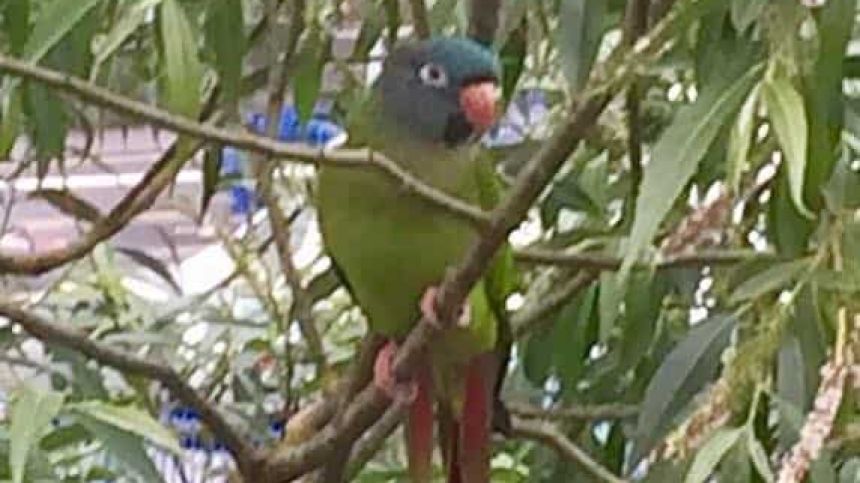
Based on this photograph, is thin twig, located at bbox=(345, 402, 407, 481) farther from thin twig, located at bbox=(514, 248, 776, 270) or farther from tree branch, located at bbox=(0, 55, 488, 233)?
tree branch, located at bbox=(0, 55, 488, 233)

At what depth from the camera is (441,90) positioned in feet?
3.49

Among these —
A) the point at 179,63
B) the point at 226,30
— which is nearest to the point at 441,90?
the point at 226,30

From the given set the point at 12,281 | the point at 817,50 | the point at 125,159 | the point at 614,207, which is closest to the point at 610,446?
the point at 614,207

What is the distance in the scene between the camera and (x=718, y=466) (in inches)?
28.1

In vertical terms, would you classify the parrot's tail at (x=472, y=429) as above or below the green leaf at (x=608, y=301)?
below

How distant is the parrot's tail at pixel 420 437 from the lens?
1007 millimetres

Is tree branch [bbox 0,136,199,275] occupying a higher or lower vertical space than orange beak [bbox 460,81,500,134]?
lower

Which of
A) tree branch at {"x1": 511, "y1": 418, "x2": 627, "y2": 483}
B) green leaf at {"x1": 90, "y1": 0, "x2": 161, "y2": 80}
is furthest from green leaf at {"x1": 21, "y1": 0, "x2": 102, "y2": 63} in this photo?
tree branch at {"x1": 511, "y1": 418, "x2": 627, "y2": 483}

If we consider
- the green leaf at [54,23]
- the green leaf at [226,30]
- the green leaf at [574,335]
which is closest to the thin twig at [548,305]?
the green leaf at [574,335]

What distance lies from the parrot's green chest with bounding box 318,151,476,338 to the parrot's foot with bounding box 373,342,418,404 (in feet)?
0.12

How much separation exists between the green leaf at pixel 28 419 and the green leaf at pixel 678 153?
0.87 ft

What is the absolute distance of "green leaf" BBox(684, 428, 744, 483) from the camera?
0.66m

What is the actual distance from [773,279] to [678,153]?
0.09 meters

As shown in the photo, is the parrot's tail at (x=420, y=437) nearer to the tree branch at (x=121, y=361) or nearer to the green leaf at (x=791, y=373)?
the tree branch at (x=121, y=361)
